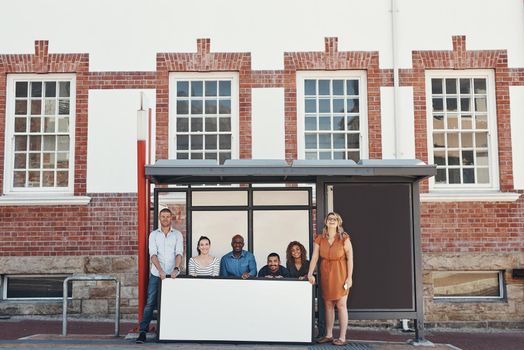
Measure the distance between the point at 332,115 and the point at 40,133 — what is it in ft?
19.3

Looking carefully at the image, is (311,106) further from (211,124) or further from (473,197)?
(473,197)

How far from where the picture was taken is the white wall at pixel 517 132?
1195 centimetres

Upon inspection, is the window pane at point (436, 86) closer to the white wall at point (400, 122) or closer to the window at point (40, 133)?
the white wall at point (400, 122)

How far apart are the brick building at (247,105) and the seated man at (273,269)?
11.2 feet

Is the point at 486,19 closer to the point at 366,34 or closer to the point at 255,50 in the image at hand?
the point at 366,34

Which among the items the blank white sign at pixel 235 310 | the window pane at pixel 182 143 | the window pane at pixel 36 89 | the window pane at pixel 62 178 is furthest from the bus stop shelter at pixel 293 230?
the window pane at pixel 36 89

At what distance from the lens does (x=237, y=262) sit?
9.05 meters

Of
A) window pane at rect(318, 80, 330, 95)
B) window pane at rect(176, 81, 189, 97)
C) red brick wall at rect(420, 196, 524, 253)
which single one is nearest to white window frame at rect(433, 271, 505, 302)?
red brick wall at rect(420, 196, 524, 253)

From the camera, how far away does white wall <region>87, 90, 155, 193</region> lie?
11953 mm

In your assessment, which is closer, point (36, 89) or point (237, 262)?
point (237, 262)

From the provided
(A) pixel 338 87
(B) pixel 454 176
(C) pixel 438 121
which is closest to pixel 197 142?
(A) pixel 338 87

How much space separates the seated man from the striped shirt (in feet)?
2.16

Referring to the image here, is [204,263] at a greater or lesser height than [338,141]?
lesser

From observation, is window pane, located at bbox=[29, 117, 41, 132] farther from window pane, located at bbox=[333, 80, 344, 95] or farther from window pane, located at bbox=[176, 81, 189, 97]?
window pane, located at bbox=[333, 80, 344, 95]
